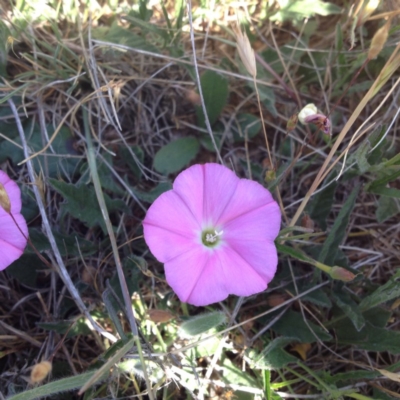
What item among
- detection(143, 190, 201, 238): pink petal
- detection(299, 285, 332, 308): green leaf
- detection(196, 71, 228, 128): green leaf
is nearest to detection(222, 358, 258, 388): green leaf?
detection(299, 285, 332, 308): green leaf

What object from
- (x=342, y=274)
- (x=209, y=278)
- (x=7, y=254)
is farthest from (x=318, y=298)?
(x=7, y=254)

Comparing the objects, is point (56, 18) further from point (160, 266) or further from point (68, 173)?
point (160, 266)

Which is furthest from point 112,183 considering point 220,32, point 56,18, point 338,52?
point 338,52

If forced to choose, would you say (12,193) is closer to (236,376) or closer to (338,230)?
(236,376)

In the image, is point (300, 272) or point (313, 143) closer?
point (300, 272)

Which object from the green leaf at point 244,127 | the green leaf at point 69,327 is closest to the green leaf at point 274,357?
the green leaf at point 69,327

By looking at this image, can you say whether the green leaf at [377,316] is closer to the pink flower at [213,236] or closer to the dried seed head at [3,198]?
the pink flower at [213,236]
